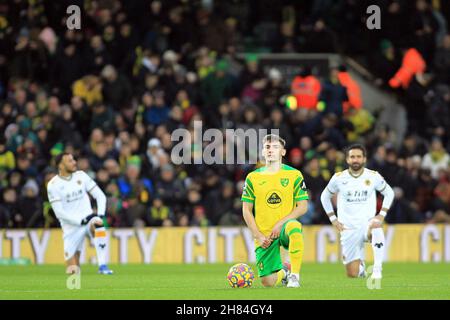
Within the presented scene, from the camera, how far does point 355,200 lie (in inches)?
719

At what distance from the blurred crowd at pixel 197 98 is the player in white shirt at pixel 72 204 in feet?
13.6

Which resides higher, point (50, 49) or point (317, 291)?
point (50, 49)

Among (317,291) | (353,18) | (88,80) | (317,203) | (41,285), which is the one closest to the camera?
(317,291)

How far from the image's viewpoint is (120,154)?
25.0 metres

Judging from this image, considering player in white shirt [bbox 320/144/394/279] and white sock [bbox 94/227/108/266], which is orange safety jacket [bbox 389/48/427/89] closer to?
player in white shirt [bbox 320/144/394/279]

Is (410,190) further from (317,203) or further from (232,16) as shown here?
(232,16)

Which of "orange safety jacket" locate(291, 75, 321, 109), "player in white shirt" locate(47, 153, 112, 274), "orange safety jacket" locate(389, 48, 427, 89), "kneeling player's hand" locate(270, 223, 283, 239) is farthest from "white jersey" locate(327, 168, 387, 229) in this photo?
"orange safety jacket" locate(389, 48, 427, 89)

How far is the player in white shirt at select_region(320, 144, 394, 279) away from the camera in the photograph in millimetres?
17531

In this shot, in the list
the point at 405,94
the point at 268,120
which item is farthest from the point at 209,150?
the point at 405,94

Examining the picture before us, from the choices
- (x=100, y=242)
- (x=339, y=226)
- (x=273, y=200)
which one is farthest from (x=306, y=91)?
(x=273, y=200)

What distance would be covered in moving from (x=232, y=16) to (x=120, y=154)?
234 inches

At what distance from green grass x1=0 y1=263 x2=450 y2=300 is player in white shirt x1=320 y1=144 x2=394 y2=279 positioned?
453 mm

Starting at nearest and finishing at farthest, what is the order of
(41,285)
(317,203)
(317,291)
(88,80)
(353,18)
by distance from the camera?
(317,291), (41,285), (317,203), (88,80), (353,18)

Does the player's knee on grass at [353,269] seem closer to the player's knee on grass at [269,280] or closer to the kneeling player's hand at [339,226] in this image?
the kneeling player's hand at [339,226]
